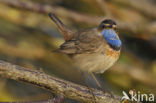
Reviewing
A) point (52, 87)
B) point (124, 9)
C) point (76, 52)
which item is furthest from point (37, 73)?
point (124, 9)

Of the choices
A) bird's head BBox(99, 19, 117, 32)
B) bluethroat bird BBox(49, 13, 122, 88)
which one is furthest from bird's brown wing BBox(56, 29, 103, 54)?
bird's head BBox(99, 19, 117, 32)

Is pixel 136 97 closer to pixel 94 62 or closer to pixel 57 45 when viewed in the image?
pixel 94 62

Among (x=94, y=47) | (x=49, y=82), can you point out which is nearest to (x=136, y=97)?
(x=94, y=47)

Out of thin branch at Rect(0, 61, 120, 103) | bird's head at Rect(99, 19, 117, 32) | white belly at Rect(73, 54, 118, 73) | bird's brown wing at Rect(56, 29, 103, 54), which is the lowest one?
thin branch at Rect(0, 61, 120, 103)

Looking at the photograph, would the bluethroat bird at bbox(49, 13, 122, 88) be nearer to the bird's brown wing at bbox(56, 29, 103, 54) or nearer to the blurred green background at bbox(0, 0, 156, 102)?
the bird's brown wing at bbox(56, 29, 103, 54)

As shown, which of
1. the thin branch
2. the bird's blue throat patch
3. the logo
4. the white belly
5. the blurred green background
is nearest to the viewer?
the thin branch

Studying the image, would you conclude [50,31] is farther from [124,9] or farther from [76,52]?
[76,52]

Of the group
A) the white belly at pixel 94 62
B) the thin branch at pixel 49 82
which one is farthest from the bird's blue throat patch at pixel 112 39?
the thin branch at pixel 49 82
